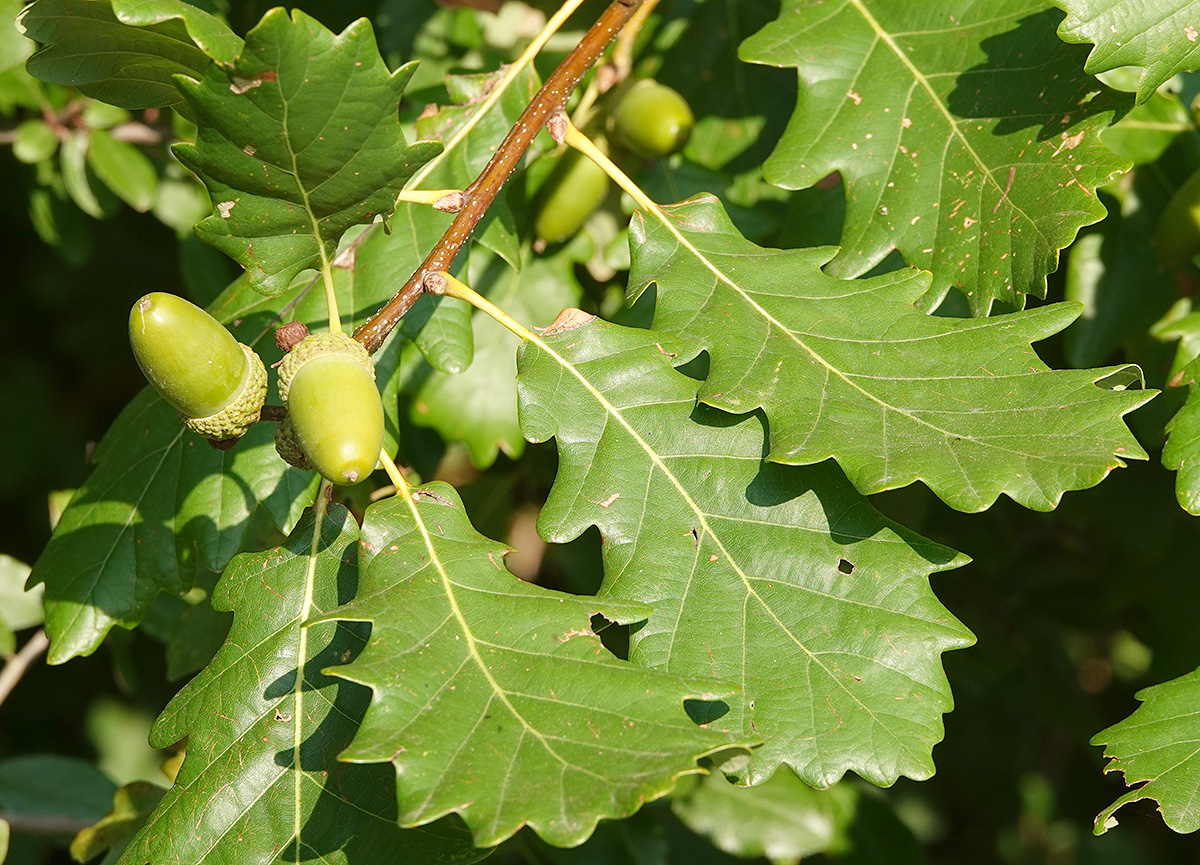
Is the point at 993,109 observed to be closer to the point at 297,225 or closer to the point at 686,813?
the point at 297,225

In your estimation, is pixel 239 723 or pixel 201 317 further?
pixel 239 723

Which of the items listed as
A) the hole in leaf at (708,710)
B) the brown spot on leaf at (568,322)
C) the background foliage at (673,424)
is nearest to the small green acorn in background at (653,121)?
the background foliage at (673,424)

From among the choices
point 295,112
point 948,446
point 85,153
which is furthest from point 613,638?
point 85,153

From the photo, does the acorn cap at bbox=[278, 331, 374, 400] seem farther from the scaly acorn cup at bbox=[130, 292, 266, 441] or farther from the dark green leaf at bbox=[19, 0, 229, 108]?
the dark green leaf at bbox=[19, 0, 229, 108]

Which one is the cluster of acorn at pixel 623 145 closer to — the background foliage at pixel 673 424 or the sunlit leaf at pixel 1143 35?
the background foliage at pixel 673 424

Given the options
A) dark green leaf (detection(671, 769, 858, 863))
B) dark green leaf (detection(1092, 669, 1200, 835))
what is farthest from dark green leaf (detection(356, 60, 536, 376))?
dark green leaf (detection(671, 769, 858, 863))

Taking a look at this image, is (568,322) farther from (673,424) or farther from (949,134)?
(949,134)
